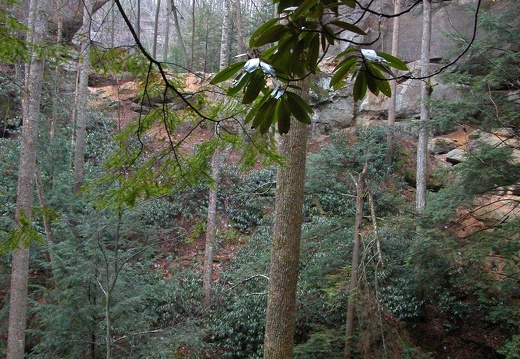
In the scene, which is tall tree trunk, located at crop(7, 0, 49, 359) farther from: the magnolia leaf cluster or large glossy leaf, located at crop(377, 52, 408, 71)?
large glossy leaf, located at crop(377, 52, 408, 71)

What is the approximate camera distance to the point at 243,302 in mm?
8547

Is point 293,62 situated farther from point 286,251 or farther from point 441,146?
point 441,146

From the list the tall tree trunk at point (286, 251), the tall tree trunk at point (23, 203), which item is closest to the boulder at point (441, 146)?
the tall tree trunk at point (286, 251)

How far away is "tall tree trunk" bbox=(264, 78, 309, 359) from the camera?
4359mm

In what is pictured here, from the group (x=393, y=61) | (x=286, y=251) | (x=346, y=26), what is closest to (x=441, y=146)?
(x=286, y=251)

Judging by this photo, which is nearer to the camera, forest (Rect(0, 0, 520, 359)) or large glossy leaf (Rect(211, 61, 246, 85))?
large glossy leaf (Rect(211, 61, 246, 85))

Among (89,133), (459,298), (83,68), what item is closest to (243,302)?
(459,298)

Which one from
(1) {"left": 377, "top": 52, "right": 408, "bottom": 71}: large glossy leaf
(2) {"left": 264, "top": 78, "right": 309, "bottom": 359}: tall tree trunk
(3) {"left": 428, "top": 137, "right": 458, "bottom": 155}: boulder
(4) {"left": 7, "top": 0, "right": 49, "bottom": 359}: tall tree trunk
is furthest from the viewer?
(3) {"left": 428, "top": 137, "right": 458, "bottom": 155}: boulder

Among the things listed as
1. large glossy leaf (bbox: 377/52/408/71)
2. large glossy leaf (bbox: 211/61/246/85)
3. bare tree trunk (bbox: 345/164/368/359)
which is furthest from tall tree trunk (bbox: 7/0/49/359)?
large glossy leaf (bbox: 377/52/408/71)

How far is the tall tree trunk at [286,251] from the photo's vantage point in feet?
14.3

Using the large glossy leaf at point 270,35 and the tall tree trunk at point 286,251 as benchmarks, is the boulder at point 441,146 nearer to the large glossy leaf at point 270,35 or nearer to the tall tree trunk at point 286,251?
the tall tree trunk at point 286,251

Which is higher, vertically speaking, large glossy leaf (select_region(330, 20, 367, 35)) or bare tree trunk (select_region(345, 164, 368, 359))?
large glossy leaf (select_region(330, 20, 367, 35))

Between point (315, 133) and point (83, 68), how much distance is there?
346 inches

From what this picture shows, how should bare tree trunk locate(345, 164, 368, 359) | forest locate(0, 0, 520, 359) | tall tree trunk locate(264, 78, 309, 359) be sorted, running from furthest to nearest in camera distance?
bare tree trunk locate(345, 164, 368, 359)
tall tree trunk locate(264, 78, 309, 359)
forest locate(0, 0, 520, 359)
